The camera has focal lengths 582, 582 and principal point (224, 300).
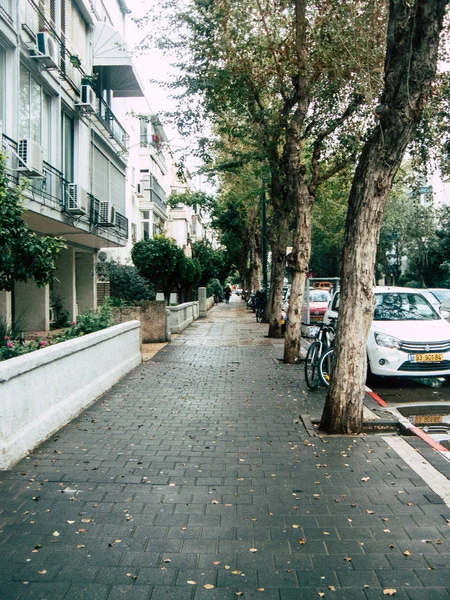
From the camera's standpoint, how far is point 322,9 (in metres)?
11.6

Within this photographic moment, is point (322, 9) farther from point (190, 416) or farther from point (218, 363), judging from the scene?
point (190, 416)

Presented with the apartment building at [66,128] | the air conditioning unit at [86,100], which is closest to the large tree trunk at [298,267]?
the apartment building at [66,128]

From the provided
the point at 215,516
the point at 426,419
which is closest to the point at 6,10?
the point at 426,419

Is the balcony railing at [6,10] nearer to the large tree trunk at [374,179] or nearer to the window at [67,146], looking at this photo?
the window at [67,146]

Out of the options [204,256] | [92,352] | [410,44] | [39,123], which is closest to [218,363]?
[92,352]

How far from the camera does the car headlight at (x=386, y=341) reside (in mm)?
9906

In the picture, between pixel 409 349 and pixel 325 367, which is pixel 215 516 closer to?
pixel 325 367

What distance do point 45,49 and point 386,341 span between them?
10418mm

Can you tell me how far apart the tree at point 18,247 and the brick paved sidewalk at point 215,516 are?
2.64 meters

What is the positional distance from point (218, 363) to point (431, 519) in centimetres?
924

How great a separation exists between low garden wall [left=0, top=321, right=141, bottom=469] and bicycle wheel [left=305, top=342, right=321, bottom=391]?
335 centimetres

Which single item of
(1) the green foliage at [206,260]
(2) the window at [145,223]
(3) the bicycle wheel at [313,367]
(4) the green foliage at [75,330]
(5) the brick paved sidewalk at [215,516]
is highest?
(2) the window at [145,223]

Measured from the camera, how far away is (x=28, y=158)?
1256 cm

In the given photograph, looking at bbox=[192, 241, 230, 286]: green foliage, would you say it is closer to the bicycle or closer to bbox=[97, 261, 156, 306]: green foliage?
bbox=[97, 261, 156, 306]: green foliage
